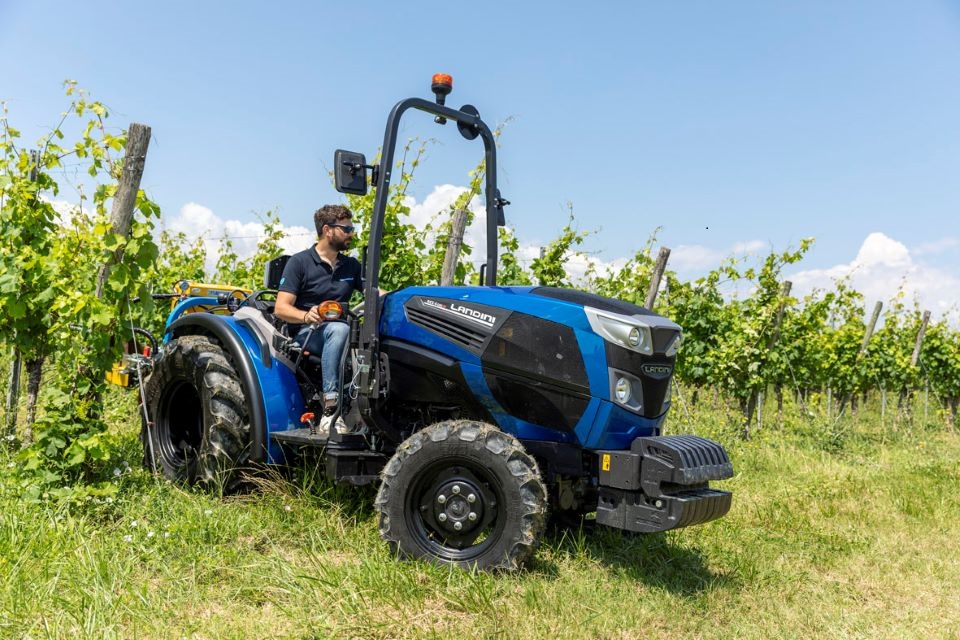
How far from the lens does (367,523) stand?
4297 mm

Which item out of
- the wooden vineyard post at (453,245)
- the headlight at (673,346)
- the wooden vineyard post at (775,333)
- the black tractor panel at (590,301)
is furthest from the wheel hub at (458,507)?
the wooden vineyard post at (775,333)

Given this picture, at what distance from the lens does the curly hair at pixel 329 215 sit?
4.70m

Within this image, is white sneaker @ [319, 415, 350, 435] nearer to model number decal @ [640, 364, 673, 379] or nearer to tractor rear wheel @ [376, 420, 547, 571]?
tractor rear wheel @ [376, 420, 547, 571]

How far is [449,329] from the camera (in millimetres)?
4000

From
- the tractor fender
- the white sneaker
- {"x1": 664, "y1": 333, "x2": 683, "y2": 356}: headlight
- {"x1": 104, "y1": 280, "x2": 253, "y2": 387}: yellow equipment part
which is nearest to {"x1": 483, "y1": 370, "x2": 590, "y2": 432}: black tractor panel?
{"x1": 664, "y1": 333, "x2": 683, "y2": 356}: headlight

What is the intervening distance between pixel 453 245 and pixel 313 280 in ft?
8.41

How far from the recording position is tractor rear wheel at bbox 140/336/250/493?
4.53 metres

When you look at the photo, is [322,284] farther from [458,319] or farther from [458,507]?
[458,507]

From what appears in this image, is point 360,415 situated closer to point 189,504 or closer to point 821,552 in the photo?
point 189,504

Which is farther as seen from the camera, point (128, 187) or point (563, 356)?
point (128, 187)

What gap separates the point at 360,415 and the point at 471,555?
0.92 metres

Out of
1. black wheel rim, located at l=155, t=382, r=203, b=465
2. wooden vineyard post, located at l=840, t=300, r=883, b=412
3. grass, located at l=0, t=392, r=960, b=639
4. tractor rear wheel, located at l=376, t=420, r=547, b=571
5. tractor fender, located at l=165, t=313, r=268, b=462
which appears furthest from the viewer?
wooden vineyard post, located at l=840, t=300, r=883, b=412

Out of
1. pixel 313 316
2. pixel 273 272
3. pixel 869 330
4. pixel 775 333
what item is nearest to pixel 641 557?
pixel 313 316

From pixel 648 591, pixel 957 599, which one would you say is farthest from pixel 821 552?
pixel 648 591
